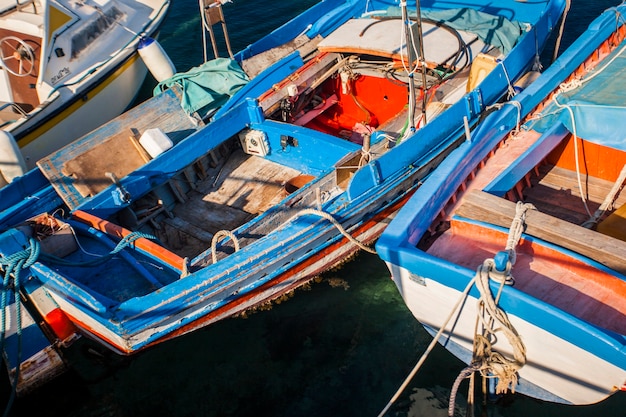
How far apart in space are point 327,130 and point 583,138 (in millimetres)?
4425

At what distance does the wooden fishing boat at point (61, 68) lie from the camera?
31.8ft

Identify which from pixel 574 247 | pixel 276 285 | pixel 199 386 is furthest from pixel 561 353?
pixel 199 386

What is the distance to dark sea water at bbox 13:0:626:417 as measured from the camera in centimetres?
627

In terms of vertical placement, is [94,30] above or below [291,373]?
above

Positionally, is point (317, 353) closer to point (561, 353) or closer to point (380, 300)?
point (380, 300)

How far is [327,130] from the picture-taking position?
952 centimetres

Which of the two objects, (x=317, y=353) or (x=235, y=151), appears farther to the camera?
(x=235, y=151)

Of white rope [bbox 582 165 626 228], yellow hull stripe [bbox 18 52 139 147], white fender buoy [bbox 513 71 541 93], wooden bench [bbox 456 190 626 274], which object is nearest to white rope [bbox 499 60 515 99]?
white fender buoy [bbox 513 71 541 93]

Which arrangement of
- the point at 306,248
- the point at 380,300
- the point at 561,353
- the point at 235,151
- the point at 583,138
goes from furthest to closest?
the point at 235,151
the point at 380,300
the point at 306,248
the point at 583,138
the point at 561,353

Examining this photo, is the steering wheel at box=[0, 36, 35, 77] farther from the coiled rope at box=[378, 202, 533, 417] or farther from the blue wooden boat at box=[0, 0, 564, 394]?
the coiled rope at box=[378, 202, 533, 417]

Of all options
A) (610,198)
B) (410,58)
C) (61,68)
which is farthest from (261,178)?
(61,68)

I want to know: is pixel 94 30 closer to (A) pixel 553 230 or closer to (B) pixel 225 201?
(B) pixel 225 201

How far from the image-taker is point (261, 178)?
26.8 ft

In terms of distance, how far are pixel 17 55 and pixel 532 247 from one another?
944 centimetres
